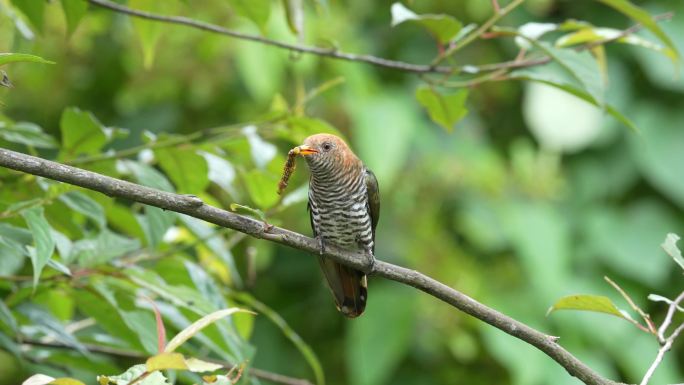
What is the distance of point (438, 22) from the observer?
2.38 meters

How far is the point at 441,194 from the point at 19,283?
8.79ft

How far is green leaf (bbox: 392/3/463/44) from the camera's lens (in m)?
2.36

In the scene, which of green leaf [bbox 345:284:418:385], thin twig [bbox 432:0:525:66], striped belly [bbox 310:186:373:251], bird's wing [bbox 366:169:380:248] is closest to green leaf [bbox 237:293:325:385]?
striped belly [bbox 310:186:373:251]

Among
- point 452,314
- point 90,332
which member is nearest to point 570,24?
point 90,332

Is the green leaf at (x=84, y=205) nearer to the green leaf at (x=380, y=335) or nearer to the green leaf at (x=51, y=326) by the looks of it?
the green leaf at (x=51, y=326)

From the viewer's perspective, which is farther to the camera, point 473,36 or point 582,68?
point 473,36

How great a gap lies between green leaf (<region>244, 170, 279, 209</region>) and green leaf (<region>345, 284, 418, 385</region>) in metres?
2.23

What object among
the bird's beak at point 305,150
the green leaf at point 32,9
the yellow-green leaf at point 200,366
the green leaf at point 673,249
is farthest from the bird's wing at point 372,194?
the yellow-green leaf at point 200,366

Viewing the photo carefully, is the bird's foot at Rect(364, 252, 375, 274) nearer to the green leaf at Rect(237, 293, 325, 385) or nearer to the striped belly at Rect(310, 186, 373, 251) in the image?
the green leaf at Rect(237, 293, 325, 385)

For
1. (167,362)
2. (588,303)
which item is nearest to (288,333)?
(588,303)

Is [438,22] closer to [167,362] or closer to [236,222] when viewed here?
[236,222]

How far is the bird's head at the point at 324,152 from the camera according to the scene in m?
2.64

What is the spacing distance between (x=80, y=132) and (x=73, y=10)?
358 mm

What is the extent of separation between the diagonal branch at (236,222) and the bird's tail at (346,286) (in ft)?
2.80
